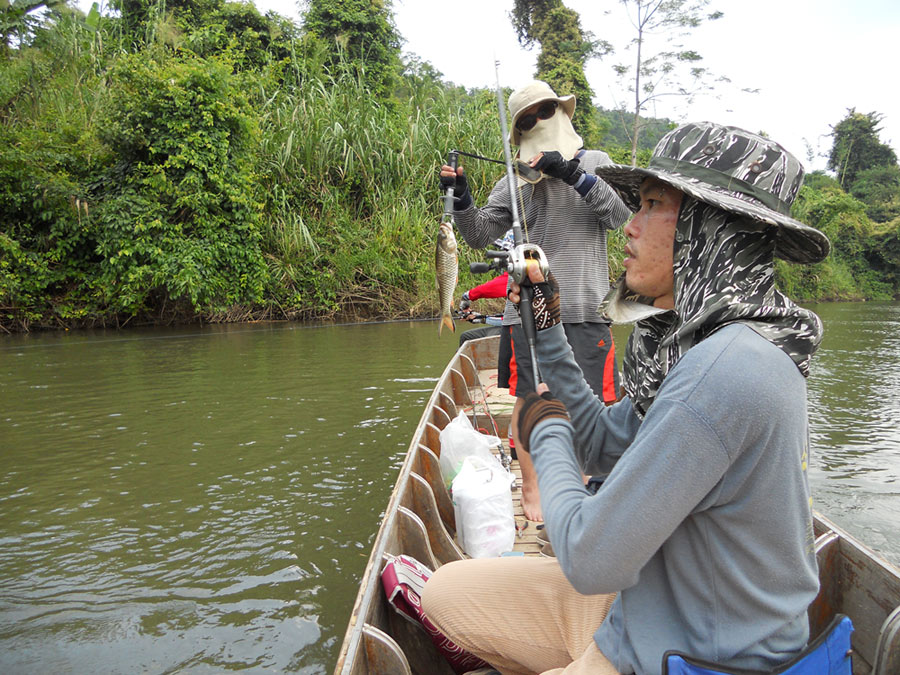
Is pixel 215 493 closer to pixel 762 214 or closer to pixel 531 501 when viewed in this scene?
pixel 531 501

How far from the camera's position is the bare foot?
3.25m

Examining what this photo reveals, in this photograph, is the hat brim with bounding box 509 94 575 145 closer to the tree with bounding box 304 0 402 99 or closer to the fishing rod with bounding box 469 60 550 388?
the fishing rod with bounding box 469 60 550 388

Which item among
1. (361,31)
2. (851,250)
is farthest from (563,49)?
(851,250)

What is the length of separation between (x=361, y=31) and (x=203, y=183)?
37.5 ft

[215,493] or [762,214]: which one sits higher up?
[762,214]

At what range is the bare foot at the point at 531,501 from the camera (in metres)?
3.25

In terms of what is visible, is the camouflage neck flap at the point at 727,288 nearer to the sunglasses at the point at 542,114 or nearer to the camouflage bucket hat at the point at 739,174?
the camouflage bucket hat at the point at 739,174

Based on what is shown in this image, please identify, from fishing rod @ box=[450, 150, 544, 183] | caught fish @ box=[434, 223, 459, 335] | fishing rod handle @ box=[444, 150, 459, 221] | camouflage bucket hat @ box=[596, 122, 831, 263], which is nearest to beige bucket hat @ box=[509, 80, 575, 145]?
fishing rod @ box=[450, 150, 544, 183]

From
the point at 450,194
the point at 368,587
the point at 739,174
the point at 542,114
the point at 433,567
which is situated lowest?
the point at 433,567

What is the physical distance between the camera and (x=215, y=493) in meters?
5.07

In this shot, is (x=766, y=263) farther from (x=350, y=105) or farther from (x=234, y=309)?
(x=350, y=105)

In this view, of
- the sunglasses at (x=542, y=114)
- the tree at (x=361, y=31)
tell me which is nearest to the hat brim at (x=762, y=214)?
the sunglasses at (x=542, y=114)

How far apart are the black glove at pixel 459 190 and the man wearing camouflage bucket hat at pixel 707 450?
1.89 m

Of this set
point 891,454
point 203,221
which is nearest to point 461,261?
point 203,221
